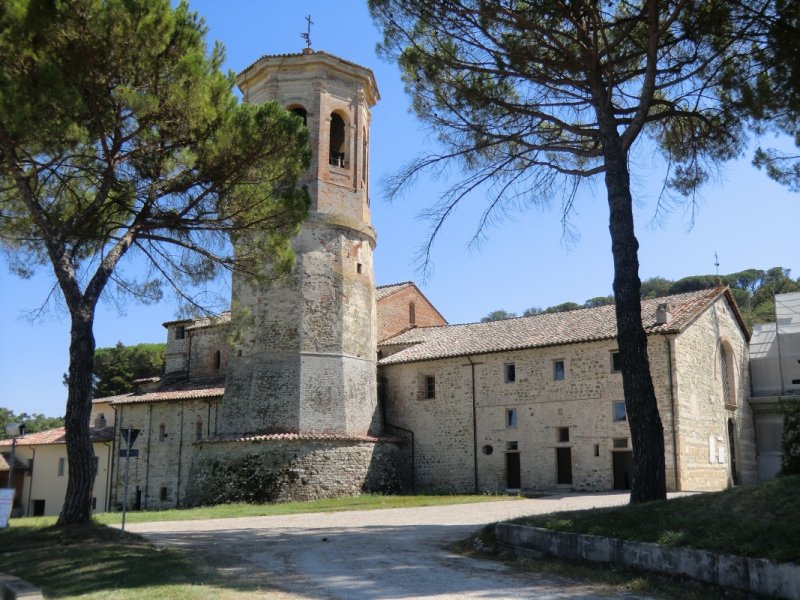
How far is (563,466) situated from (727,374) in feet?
24.8

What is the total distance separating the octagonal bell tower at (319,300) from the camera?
23.9m

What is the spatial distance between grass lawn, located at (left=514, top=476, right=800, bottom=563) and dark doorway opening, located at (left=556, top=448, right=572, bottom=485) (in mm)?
15469

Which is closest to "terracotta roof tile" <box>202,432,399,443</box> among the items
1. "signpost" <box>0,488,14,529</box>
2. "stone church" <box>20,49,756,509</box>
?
"stone church" <box>20,49,756,509</box>

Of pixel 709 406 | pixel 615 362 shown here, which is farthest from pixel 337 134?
pixel 709 406

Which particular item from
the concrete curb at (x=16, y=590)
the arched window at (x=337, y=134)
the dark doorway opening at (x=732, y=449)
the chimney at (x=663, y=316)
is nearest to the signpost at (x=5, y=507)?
the concrete curb at (x=16, y=590)

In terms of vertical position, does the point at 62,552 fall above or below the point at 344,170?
below

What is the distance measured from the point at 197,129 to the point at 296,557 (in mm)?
7760

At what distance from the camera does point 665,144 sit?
45.8ft

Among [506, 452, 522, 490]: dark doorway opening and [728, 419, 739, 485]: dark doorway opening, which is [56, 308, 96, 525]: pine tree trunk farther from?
[728, 419, 739, 485]: dark doorway opening

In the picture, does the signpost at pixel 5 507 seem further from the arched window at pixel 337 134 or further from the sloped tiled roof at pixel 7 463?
the sloped tiled roof at pixel 7 463

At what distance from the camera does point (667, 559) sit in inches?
292

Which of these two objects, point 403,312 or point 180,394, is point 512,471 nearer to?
point 403,312

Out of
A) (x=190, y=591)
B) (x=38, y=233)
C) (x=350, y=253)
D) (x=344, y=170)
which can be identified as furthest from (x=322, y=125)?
(x=190, y=591)

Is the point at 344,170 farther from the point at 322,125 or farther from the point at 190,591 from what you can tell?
the point at 190,591
